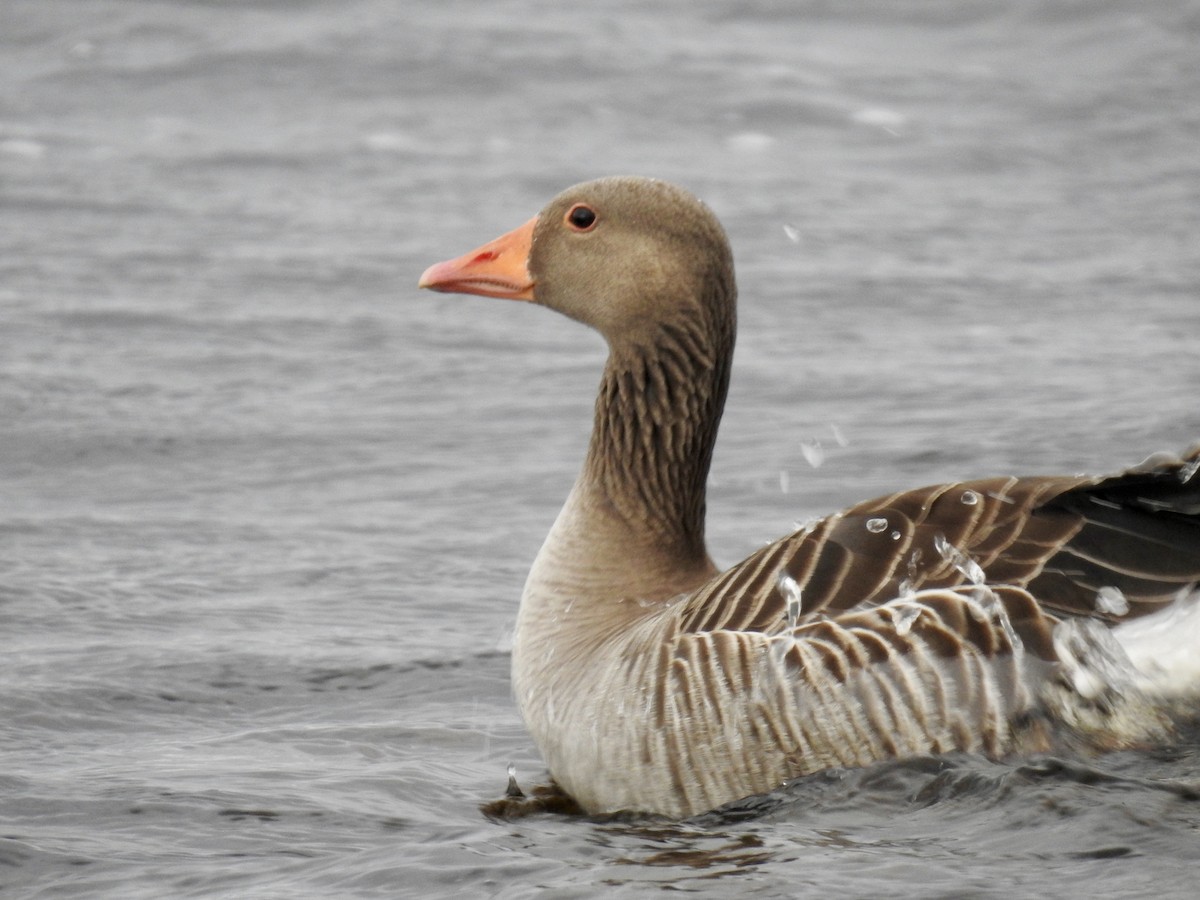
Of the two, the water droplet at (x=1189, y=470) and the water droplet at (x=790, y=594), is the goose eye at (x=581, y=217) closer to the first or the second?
the water droplet at (x=790, y=594)

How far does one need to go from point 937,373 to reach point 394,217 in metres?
5.03

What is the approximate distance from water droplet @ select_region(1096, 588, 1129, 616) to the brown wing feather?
0.02 meters

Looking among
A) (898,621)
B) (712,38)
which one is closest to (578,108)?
(712,38)

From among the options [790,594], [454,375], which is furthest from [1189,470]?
[454,375]

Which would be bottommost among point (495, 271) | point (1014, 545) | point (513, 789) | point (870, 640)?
point (513, 789)

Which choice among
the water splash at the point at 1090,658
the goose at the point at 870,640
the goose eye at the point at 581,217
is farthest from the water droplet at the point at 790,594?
the goose eye at the point at 581,217

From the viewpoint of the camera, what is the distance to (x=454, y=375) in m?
11.8

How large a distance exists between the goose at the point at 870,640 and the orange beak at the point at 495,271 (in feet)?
1.92

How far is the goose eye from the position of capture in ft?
22.4

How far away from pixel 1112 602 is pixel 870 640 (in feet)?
2.27

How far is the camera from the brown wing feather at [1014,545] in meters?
5.66

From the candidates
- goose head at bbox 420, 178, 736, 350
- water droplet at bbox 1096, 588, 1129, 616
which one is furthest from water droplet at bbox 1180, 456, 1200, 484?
goose head at bbox 420, 178, 736, 350

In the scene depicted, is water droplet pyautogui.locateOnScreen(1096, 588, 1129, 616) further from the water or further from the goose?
the water

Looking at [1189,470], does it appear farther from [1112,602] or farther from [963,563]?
[963,563]
